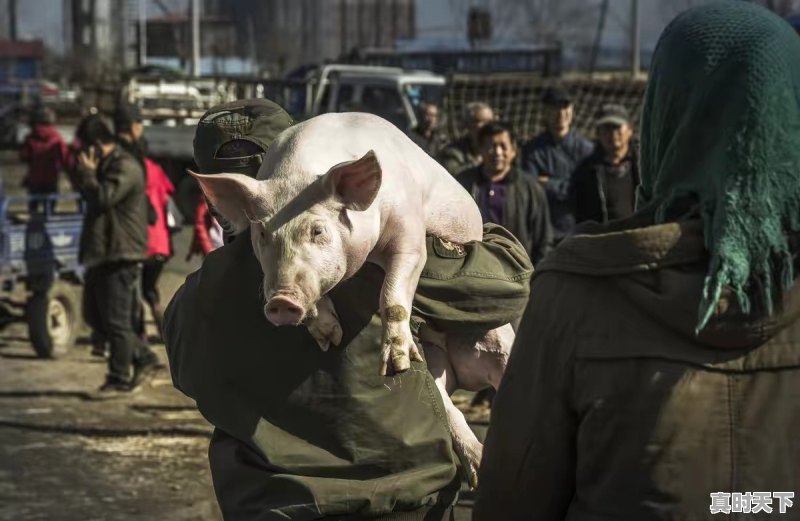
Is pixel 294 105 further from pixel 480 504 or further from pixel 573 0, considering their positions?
pixel 573 0

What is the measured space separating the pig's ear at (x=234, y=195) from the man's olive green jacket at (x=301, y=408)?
0.23 feet

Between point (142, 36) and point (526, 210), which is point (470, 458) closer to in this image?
point (526, 210)

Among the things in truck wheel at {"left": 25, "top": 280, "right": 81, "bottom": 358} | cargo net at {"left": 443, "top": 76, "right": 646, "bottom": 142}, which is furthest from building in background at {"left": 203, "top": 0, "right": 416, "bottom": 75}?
truck wheel at {"left": 25, "top": 280, "right": 81, "bottom": 358}

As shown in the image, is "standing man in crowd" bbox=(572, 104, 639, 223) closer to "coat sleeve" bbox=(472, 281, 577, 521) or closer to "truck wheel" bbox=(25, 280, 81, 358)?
"truck wheel" bbox=(25, 280, 81, 358)

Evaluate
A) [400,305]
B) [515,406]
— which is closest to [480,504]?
[515,406]

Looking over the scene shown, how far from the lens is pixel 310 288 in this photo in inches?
112

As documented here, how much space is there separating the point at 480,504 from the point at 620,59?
53508 millimetres

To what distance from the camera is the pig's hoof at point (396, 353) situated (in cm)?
287

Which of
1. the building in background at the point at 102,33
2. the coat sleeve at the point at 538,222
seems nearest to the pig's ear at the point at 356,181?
the coat sleeve at the point at 538,222

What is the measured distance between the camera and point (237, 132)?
3223 millimetres

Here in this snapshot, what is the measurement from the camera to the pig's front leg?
2.88 m

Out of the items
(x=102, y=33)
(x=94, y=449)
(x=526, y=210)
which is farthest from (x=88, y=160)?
(x=102, y=33)

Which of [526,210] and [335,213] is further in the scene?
[526,210]

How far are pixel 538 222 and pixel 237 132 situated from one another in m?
5.12
